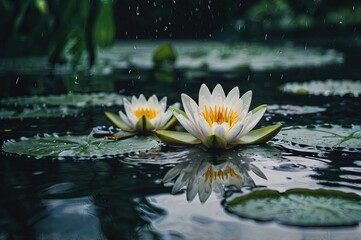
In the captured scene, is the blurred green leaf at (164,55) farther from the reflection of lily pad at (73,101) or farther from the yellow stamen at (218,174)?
the yellow stamen at (218,174)

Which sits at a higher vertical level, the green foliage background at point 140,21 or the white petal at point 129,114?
the green foliage background at point 140,21

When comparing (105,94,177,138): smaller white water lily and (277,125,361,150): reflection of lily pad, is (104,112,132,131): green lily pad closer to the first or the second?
(105,94,177,138): smaller white water lily

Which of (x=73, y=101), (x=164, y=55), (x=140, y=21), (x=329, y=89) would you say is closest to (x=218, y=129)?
(x=73, y=101)

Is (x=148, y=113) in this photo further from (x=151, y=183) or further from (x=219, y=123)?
(x=151, y=183)

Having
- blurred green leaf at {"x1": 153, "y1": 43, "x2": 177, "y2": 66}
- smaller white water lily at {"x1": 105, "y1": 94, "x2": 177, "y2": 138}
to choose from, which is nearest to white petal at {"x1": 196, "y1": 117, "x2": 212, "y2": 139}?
smaller white water lily at {"x1": 105, "y1": 94, "x2": 177, "y2": 138}

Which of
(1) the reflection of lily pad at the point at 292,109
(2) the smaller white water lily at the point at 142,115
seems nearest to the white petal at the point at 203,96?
(2) the smaller white water lily at the point at 142,115

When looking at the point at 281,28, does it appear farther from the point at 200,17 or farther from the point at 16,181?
the point at 16,181

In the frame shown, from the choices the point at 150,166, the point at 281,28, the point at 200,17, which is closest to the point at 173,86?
the point at 150,166
